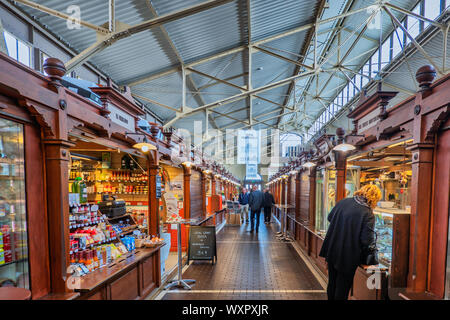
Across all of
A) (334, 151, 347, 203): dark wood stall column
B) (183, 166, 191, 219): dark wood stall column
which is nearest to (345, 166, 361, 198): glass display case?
(334, 151, 347, 203): dark wood stall column

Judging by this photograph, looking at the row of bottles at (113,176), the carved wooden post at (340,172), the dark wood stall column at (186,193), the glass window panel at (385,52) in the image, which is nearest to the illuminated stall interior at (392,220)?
the carved wooden post at (340,172)

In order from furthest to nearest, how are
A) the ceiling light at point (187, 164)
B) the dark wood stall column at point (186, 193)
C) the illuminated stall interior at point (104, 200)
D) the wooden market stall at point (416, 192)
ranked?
the dark wood stall column at point (186, 193)
the ceiling light at point (187, 164)
the illuminated stall interior at point (104, 200)
the wooden market stall at point (416, 192)

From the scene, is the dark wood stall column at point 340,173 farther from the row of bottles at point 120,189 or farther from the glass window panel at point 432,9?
the glass window panel at point 432,9

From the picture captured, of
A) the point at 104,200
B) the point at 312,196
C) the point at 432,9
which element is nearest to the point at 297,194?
the point at 312,196

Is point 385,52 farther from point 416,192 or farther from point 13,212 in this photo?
point 13,212

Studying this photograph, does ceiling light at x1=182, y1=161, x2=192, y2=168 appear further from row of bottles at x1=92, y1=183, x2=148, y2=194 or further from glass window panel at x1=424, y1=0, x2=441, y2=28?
glass window panel at x1=424, y1=0, x2=441, y2=28

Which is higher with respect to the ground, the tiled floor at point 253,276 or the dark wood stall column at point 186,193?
the dark wood stall column at point 186,193

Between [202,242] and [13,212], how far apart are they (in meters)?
Result: 4.16

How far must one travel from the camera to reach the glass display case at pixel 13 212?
2.01 m

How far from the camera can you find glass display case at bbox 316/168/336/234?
5.45 metres

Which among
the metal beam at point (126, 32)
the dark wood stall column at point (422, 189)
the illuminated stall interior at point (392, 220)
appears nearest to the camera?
the dark wood stall column at point (422, 189)

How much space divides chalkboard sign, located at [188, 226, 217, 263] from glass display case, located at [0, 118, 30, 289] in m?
3.79

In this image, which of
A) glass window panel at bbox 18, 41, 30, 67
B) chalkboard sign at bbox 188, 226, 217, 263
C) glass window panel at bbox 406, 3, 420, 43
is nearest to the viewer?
glass window panel at bbox 18, 41, 30, 67

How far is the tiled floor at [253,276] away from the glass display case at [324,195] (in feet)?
3.62
